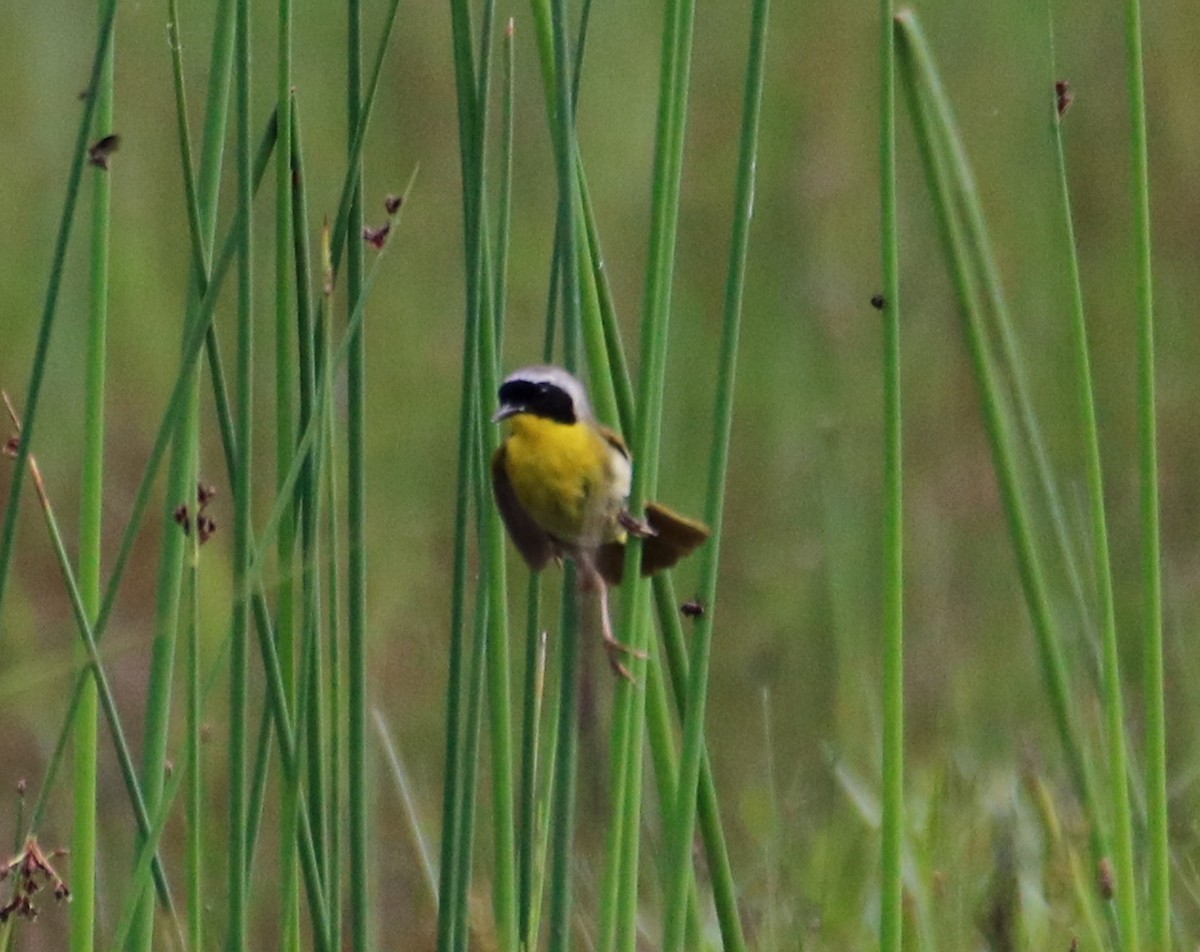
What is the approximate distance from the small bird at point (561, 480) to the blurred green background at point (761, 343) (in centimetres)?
103

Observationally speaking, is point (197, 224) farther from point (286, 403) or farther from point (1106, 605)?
point (1106, 605)

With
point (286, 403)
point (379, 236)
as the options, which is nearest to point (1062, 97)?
point (379, 236)

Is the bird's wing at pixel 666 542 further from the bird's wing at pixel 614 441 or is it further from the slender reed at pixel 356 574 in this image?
A: the slender reed at pixel 356 574

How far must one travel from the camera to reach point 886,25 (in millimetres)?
1348

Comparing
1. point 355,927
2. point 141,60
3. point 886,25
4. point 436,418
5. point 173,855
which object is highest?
point 141,60

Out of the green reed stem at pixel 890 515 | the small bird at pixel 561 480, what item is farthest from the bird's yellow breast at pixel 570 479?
the green reed stem at pixel 890 515

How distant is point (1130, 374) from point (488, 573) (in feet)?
7.71

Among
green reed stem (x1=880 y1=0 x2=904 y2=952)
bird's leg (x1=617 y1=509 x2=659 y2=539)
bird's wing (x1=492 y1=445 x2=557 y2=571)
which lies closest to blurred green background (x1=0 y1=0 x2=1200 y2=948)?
bird's wing (x1=492 y1=445 x2=557 y2=571)

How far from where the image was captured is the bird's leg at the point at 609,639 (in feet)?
4.33

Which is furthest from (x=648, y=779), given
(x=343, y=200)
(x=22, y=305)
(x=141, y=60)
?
(x=141, y=60)

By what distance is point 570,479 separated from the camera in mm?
1580

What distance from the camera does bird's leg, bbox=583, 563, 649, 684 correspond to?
4.33 ft

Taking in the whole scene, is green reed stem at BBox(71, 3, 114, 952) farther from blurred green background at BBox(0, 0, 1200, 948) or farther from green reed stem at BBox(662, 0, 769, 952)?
blurred green background at BBox(0, 0, 1200, 948)

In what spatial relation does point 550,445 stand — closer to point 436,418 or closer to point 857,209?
point 436,418
